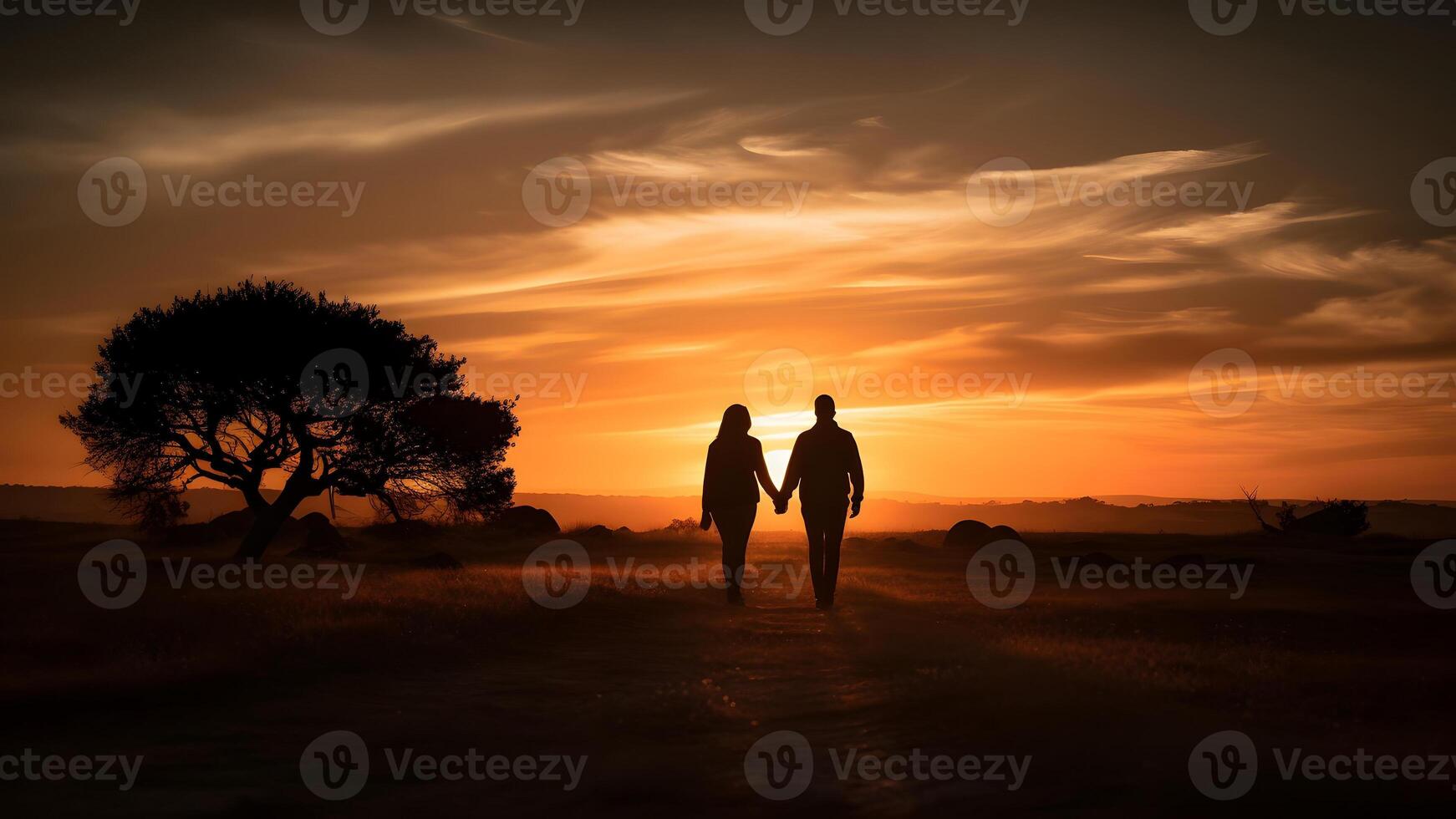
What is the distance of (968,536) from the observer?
46969mm

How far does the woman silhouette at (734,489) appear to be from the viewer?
19.2 m

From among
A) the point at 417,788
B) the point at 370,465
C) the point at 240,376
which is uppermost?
the point at 240,376

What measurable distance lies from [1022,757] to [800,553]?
2787 centimetres

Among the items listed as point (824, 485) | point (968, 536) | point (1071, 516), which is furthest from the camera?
point (1071, 516)

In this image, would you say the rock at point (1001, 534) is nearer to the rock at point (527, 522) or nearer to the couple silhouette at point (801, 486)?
the rock at point (527, 522)

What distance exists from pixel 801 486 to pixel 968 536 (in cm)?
3037

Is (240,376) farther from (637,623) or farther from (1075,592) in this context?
(1075,592)

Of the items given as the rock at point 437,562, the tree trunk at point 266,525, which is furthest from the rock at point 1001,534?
the tree trunk at point 266,525

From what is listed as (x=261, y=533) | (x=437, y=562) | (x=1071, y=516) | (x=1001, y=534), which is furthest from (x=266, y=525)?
(x=1071, y=516)

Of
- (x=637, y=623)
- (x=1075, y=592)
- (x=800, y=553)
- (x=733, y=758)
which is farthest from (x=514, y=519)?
(x=733, y=758)

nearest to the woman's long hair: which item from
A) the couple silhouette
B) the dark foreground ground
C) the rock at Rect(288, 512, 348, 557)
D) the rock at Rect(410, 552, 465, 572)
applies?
the couple silhouette

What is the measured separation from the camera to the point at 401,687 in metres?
11.3

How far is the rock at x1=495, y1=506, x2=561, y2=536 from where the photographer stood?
5016 cm

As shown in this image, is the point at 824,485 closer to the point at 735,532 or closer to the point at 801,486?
the point at 801,486
